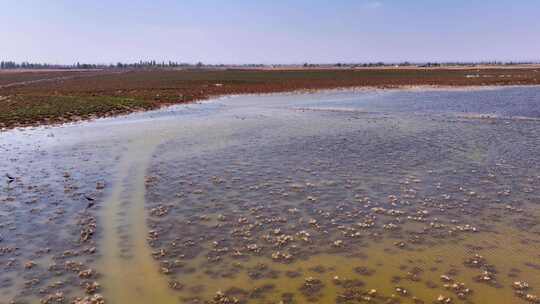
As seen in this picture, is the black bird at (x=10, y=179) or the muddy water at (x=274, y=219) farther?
the black bird at (x=10, y=179)

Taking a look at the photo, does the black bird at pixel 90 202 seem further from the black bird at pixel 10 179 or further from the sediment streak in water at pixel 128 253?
the black bird at pixel 10 179

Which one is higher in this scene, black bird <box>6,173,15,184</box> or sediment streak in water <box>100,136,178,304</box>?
black bird <box>6,173,15,184</box>

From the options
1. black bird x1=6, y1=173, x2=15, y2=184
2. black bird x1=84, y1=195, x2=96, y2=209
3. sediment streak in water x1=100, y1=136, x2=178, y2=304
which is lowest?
sediment streak in water x1=100, y1=136, x2=178, y2=304

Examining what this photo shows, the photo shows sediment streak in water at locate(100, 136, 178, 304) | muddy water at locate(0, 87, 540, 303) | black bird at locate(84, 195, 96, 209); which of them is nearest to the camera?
sediment streak in water at locate(100, 136, 178, 304)

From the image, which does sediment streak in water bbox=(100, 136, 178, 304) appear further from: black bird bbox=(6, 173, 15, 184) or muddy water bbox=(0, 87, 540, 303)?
black bird bbox=(6, 173, 15, 184)

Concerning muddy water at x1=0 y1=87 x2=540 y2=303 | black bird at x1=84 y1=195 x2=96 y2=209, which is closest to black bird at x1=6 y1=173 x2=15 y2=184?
muddy water at x1=0 y1=87 x2=540 y2=303

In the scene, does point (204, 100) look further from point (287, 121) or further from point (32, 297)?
point (32, 297)

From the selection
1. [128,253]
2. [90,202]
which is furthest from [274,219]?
[90,202]

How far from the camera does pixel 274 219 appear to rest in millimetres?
16391

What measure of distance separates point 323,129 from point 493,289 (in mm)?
26858

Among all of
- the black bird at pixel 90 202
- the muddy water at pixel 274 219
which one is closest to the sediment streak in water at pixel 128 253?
the muddy water at pixel 274 219

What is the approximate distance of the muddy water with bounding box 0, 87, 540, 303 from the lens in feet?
38.1

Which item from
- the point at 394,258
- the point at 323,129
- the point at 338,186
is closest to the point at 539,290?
the point at 394,258

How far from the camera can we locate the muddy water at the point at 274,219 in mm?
11602
